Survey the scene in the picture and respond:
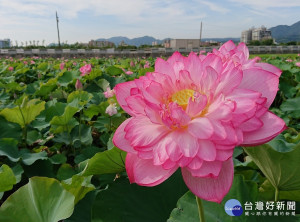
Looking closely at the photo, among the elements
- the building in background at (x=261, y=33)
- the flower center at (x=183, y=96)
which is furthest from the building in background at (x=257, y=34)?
the flower center at (x=183, y=96)

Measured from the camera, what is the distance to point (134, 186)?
0.79m

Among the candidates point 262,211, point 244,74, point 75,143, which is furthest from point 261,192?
point 75,143

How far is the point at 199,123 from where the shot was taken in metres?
0.47

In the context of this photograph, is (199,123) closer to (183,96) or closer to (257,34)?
(183,96)

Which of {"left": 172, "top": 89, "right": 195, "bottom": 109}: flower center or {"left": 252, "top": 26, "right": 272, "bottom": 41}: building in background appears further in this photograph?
{"left": 252, "top": 26, "right": 272, "bottom": 41}: building in background

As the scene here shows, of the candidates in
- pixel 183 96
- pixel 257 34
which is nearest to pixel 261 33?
pixel 257 34

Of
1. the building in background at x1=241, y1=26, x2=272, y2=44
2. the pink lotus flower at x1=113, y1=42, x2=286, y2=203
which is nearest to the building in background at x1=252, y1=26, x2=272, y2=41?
the building in background at x1=241, y1=26, x2=272, y2=44

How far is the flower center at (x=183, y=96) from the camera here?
540 mm

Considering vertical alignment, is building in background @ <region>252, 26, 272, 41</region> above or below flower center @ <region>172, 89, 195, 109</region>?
Result: above

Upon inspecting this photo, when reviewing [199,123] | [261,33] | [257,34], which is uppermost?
[261,33]

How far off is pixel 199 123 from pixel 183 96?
0.10m

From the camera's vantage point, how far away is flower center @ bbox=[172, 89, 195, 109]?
54 centimetres

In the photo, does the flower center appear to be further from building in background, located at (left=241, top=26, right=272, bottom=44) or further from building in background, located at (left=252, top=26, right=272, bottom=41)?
building in background, located at (left=252, top=26, right=272, bottom=41)

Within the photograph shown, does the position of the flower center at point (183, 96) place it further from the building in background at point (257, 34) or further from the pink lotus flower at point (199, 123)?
the building in background at point (257, 34)
